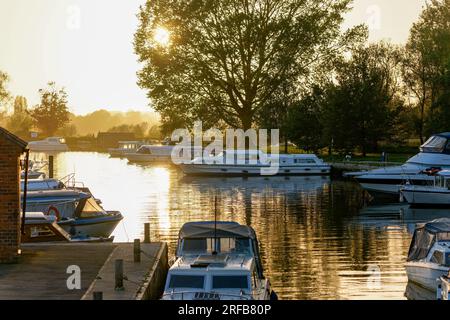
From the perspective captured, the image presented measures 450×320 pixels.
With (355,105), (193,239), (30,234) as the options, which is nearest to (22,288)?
(193,239)

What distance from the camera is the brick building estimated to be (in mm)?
31203

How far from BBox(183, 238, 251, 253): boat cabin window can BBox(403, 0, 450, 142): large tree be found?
72.7 metres

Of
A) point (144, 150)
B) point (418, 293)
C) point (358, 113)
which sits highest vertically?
point (358, 113)

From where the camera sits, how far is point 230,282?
86.9 feet

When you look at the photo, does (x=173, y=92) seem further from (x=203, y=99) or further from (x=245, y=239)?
(x=245, y=239)

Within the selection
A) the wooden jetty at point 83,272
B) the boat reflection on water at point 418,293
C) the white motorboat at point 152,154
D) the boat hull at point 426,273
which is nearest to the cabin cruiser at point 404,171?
the boat hull at point 426,273

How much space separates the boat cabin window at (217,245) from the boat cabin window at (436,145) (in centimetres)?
4288

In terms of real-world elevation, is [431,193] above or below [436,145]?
below

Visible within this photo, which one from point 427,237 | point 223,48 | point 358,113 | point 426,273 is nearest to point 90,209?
point 427,237

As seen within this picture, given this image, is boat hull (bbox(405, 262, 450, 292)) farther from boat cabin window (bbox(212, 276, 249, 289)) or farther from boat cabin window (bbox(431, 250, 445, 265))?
boat cabin window (bbox(212, 276, 249, 289))

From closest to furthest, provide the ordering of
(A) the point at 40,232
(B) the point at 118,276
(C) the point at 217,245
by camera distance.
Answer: (B) the point at 118,276
(C) the point at 217,245
(A) the point at 40,232

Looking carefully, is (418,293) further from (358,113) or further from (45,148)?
(45,148)

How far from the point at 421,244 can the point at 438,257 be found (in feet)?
6.19

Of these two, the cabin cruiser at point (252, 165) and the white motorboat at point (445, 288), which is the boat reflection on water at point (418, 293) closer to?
the white motorboat at point (445, 288)
